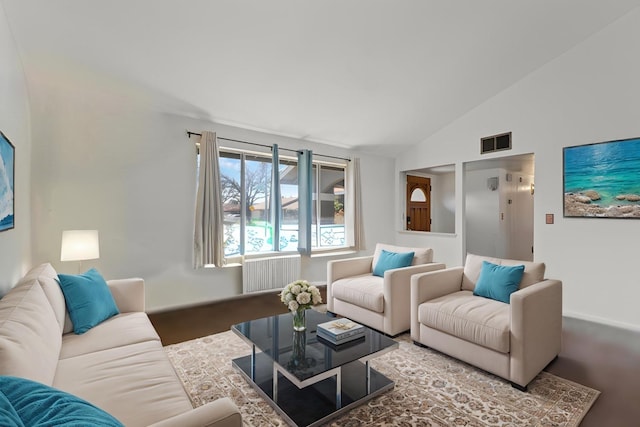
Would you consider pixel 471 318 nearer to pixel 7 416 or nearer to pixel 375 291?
pixel 375 291

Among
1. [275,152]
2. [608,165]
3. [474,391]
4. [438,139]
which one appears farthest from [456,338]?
[438,139]

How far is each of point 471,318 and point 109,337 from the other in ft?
8.40

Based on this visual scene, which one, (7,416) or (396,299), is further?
(396,299)

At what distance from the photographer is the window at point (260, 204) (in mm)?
4469

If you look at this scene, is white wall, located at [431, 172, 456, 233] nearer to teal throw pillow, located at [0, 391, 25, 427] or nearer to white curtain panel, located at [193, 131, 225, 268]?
white curtain panel, located at [193, 131, 225, 268]

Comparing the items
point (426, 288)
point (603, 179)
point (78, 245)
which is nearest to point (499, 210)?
point (603, 179)

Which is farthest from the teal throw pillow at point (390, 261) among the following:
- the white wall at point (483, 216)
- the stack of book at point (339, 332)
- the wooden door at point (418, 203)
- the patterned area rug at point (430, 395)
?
the wooden door at point (418, 203)

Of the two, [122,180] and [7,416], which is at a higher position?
[122,180]

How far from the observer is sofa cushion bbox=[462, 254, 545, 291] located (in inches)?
104

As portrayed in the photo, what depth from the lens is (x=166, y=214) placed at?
389cm

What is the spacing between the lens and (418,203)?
6887 millimetres

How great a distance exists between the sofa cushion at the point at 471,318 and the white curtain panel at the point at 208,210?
2.62 metres

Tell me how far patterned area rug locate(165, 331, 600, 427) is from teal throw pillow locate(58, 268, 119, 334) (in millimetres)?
720

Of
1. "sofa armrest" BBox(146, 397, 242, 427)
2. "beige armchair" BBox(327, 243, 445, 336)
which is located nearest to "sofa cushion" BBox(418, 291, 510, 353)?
"beige armchair" BBox(327, 243, 445, 336)
